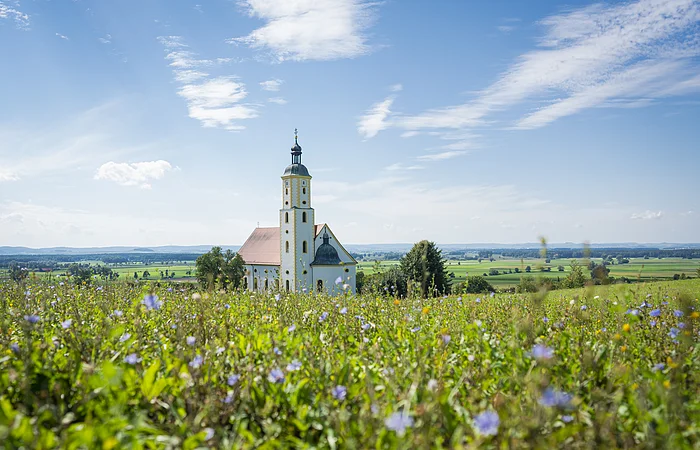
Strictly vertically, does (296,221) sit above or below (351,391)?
above

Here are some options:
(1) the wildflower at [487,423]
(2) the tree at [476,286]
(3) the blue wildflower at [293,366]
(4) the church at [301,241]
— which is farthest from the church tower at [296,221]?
(1) the wildflower at [487,423]

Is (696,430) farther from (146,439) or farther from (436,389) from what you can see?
(146,439)

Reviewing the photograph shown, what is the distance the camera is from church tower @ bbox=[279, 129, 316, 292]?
5191 cm

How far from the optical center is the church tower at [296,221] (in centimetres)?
5191

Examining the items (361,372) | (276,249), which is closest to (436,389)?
→ (361,372)

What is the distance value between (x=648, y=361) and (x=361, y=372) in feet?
8.02

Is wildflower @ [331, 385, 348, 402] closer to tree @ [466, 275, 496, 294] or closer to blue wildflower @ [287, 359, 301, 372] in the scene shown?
blue wildflower @ [287, 359, 301, 372]

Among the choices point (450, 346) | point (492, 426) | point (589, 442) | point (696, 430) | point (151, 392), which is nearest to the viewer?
point (492, 426)

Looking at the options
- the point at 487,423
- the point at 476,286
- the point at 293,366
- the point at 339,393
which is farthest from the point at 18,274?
the point at 476,286

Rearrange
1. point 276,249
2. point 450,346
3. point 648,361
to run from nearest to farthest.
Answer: point 648,361 < point 450,346 < point 276,249

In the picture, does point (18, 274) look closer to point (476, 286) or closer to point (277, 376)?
point (277, 376)

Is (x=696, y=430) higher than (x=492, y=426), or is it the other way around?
(x=492, y=426)

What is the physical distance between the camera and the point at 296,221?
52.1m

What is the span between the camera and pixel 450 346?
4.65 metres
